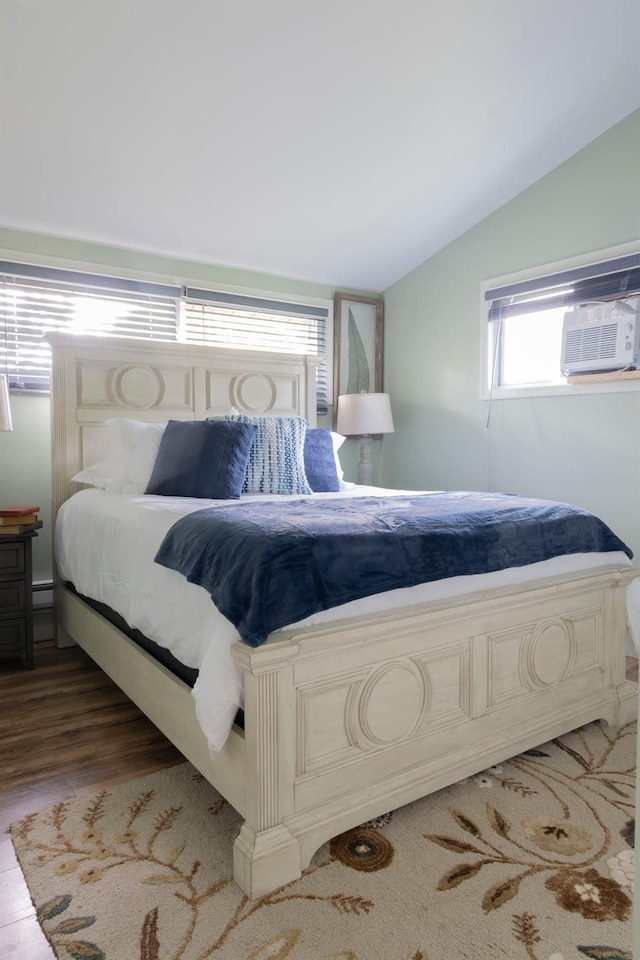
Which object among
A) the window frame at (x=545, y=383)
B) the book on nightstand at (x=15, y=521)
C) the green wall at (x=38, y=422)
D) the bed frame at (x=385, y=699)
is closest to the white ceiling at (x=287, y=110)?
the green wall at (x=38, y=422)

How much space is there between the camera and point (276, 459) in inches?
114

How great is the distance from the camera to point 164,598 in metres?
1.84

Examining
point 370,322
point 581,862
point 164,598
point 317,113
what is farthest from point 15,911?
point 370,322

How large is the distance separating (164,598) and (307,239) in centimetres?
267

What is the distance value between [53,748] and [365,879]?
3.87ft

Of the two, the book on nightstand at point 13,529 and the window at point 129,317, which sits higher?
the window at point 129,317

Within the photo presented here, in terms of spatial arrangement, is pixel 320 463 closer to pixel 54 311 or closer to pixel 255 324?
pixel 255 324

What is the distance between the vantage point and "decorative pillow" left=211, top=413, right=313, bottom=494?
285cm

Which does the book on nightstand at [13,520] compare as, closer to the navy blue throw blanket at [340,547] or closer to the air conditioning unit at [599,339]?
the navy blue throw blanket at [340,547]

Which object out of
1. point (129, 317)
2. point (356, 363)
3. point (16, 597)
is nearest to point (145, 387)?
point (129, 317)

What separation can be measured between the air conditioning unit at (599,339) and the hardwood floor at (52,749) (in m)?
2.62

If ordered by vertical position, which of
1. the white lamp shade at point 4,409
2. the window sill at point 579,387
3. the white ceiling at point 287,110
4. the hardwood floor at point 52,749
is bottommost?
the hardwood floor at point 52,749

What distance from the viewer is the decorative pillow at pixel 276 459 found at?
9.34ft

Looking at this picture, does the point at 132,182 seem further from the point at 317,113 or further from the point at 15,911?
the point at 15,911
